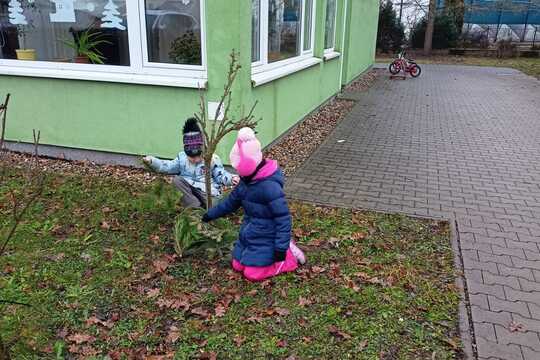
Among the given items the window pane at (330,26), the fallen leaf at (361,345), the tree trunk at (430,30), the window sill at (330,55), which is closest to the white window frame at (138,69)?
the fallen leaf at (361,345)

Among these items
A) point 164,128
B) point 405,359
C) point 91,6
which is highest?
point 91,6

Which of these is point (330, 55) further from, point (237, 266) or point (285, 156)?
point (237, 266)

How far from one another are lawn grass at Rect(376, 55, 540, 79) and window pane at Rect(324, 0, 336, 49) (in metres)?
13.6

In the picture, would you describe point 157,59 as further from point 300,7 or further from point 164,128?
point 300,7

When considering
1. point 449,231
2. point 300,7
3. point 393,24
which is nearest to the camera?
point 449,231

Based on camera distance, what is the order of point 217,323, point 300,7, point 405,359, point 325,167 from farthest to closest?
Result: point 300,7 < point 325,167 < point 217,323 < point 405,359

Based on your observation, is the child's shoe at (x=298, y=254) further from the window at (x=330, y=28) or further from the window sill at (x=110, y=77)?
the window at (x=330, y=28)

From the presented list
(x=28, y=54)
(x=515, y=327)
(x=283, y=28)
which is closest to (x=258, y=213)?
(x=515, y=327)

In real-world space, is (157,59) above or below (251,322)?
above

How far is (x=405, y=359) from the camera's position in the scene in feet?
9.32

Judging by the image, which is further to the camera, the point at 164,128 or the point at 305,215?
the point at 164,128

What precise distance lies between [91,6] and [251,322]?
187 inches

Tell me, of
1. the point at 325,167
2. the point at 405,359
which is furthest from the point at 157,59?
the point at 405,359

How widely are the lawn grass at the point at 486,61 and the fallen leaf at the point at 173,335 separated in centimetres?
2202
